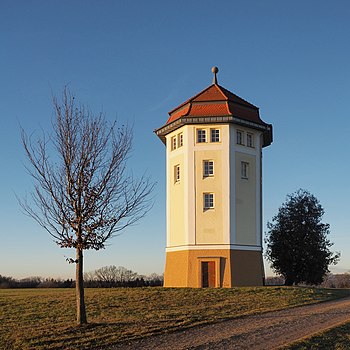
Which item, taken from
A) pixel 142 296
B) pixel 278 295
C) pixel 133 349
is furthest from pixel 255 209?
pixel 133 349

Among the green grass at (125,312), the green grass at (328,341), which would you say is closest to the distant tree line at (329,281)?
the green grass at (125,312)

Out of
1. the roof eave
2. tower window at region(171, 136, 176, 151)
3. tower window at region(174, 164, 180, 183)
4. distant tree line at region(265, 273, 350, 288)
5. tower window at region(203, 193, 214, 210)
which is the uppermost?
the roof eave

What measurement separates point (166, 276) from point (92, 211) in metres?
18.9

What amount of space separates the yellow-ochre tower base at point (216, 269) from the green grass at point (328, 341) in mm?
15759

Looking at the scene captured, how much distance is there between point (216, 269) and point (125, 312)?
13.1 metres

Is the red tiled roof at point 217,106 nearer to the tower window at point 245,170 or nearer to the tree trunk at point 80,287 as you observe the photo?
the tower window at point 245,170

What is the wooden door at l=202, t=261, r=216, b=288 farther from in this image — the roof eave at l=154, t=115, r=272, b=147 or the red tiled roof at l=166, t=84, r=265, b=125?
the red tiled roof at l=166, t=84, r=265, b=125

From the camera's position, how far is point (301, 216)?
4066 centimetres

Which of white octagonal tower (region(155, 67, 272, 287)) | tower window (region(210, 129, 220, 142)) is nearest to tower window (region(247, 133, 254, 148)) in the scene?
white octagonal tower (region(155, 67, 272, 287))

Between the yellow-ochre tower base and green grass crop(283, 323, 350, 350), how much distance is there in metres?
15.8

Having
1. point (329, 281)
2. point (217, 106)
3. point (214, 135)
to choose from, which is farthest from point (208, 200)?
point (329, 281)

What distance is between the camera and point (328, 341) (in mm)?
14000

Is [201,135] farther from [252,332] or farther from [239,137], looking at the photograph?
[252,332]

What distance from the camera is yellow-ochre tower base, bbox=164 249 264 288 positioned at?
31.2 metres
